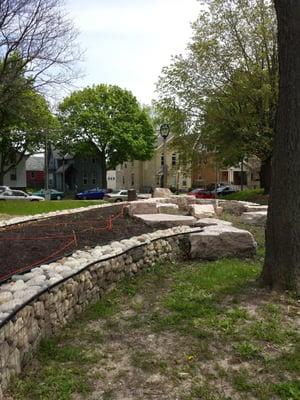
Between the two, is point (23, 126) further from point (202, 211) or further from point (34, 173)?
point (34, 173)

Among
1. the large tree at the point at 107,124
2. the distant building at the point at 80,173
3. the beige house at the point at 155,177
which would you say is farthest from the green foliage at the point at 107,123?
the beige house at the point at 155,177

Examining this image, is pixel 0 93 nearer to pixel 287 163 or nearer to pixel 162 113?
pixel 162 113

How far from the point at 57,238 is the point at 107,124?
139 ft

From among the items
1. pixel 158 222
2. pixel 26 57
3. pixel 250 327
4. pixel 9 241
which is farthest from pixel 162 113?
pixel 250 327

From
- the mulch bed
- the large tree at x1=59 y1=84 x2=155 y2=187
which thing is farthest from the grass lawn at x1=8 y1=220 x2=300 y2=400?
the large tree at x1=59 y1=84 x2=155 y2=187

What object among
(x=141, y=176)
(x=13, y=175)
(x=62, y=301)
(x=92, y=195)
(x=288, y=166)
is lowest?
(x=92, y=195)

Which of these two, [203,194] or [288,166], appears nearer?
[288,166]

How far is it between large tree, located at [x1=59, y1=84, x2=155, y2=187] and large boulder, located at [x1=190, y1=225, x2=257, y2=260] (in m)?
42.3

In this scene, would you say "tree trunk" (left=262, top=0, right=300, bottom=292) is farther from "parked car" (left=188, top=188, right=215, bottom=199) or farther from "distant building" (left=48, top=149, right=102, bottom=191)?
"distant building" (left=48, top=149, right=102, bottom=191)

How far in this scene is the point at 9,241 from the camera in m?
7.77

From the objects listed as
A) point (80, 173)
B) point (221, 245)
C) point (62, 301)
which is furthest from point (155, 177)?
point (62, 301)

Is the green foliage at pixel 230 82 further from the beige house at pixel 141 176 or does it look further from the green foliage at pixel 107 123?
the beige house at pixel 141 176

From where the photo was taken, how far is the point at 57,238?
317 inches

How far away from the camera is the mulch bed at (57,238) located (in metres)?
6.28
